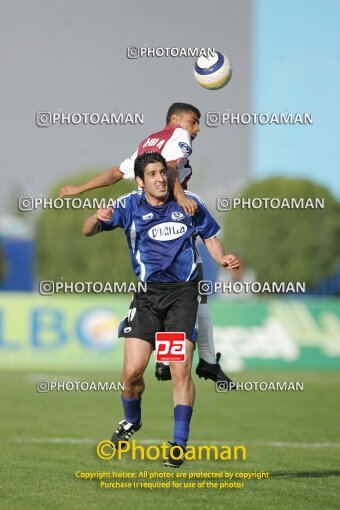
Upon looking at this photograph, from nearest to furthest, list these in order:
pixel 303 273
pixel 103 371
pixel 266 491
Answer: pixel 266 491 → pixel 103 371 → pixel 303 273

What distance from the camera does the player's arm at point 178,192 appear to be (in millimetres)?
8695

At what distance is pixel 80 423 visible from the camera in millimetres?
14516

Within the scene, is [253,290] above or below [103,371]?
above

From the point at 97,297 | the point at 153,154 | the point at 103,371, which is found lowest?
the point at 103,371

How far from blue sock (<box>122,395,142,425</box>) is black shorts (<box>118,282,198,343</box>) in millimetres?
603

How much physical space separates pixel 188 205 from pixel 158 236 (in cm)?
43

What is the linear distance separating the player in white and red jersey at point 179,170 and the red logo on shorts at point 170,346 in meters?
0.38

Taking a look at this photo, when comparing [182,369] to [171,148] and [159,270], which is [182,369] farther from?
[171,148]

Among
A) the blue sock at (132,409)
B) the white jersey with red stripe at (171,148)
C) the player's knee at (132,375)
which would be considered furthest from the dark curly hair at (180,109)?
the blue sock at (132,409)

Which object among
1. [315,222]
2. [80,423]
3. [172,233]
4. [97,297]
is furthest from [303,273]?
[172,233]

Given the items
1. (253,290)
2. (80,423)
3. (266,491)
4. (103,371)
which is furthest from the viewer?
(103,371)

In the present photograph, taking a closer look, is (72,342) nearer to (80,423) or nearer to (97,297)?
(97,297)

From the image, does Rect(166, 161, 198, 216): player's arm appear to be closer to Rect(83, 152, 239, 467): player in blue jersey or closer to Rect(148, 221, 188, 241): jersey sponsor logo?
Rect(83, 152, 239, 467): player in blue jersey

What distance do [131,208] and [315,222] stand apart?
4886 cm
